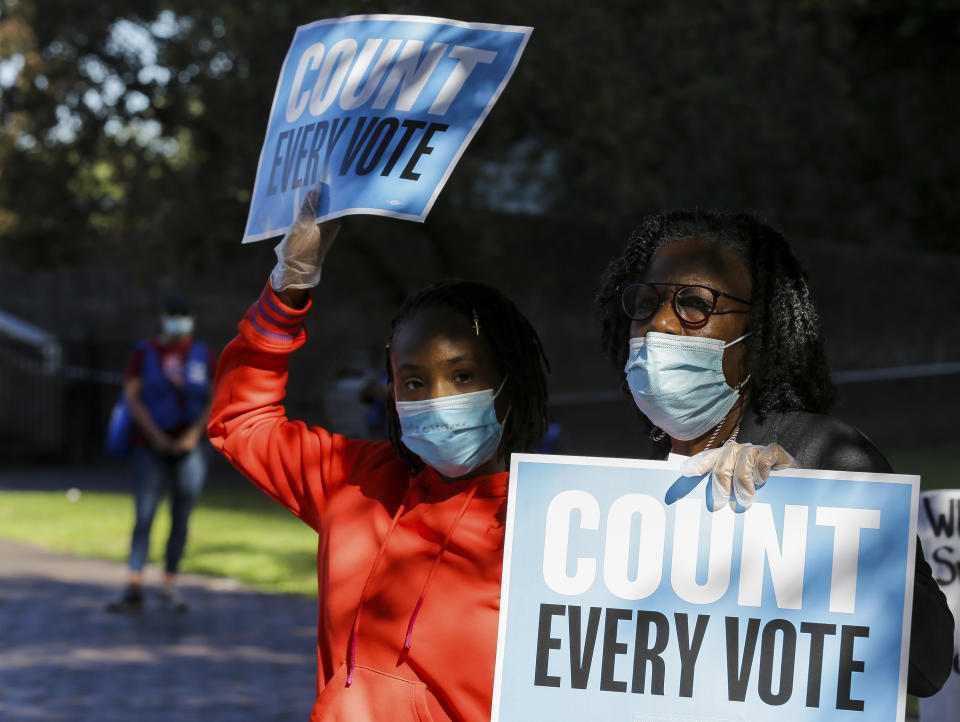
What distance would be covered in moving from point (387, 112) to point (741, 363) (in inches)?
34.2

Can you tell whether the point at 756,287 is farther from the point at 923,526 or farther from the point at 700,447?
the point at 923,526

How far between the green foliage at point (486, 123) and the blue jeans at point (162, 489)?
5328 millimetres

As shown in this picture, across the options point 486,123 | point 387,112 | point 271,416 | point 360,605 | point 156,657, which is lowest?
point 156,657

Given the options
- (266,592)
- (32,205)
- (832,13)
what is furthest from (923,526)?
(832,13)

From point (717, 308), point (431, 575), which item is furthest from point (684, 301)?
point (431, 575)

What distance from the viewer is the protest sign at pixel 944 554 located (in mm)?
3900

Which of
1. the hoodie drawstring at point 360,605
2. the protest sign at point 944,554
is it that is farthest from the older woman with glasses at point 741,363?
the protest sign at point 944,554

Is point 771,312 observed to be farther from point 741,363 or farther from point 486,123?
point 486,123

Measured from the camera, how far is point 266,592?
9.61m

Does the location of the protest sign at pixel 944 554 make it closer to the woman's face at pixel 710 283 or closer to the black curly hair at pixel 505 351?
the black curly hair at pixel 505 351

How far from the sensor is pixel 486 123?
14.2 m

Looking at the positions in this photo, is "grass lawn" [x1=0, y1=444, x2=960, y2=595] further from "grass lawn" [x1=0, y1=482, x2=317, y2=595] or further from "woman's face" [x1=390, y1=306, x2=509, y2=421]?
"woman's face" [x1=390, y1=306, x2=509, y2=421]

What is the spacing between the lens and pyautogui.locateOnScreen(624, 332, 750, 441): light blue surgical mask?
7.55ft

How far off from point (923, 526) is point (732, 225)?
192 centimetres
